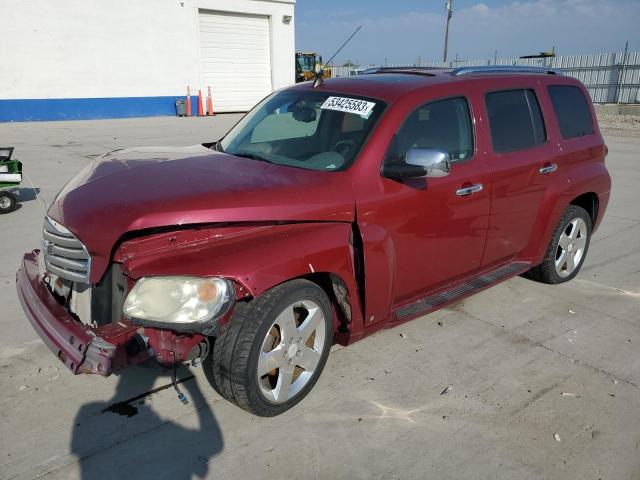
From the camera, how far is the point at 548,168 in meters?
4.27

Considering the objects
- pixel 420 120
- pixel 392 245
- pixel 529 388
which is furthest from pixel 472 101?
pixel 529 388

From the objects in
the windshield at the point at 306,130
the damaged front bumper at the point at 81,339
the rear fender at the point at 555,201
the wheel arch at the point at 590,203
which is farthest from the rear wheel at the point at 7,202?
the wheel arch at the point at 590,203

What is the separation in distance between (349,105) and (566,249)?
2623 mm

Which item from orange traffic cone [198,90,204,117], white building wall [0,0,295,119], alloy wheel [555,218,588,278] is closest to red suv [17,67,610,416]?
alloy wheel [555,218,588,278]

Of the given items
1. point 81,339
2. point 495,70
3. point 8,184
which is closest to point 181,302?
point 81,339

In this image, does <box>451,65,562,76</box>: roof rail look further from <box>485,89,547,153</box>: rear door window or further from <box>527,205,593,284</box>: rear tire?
<box>527,205,593,284</box>: rear tire

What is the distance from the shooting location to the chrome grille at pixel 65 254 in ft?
8.86

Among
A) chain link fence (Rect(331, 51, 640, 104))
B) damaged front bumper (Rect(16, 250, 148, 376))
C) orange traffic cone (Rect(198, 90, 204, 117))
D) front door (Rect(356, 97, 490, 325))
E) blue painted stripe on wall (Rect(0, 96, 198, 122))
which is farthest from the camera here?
chain link fence (Rect(331, 51, 640, 104))

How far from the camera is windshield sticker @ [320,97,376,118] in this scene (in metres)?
3.48

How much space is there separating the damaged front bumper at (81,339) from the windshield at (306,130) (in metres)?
1.50

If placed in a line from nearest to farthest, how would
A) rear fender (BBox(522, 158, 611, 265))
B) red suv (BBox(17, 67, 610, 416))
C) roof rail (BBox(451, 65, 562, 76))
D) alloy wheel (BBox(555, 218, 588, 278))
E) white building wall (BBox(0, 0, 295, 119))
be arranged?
1. red suv (BBox(17, 67, 610, 416))
2. roof rail (BBox(451, 65, 562, 76))
3. rear fender (BBox(522, 158, 611, 265))
4. alloy wheel (BBox(555, 218, 588, 278))
5. white building wall (BBox(0, 0, 295, 119))

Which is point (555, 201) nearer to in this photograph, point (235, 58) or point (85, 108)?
point (85, 108)

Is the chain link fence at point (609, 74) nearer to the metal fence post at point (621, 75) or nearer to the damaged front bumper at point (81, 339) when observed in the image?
the metal fence post at point (621, 75)

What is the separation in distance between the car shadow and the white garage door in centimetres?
2254
